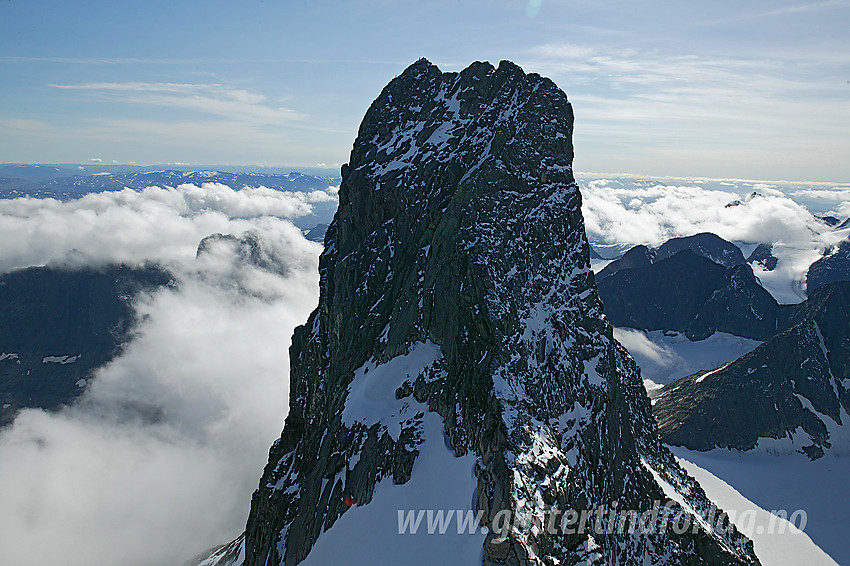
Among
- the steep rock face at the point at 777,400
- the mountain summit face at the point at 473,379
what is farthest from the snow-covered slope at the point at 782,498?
the mountain summit face at the point at 473,379

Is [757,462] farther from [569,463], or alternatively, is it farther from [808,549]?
[569,463]

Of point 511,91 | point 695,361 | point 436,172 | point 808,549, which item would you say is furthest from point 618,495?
point 695,361

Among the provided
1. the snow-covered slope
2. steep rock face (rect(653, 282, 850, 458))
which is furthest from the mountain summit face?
steep rock face (rect(653, 282, 850, 458))

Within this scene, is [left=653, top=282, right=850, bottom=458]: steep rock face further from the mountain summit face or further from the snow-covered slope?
the mountain summit face

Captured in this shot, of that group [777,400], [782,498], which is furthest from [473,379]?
[777,400]

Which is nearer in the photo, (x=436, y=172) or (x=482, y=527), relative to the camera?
(x=482, y=527)

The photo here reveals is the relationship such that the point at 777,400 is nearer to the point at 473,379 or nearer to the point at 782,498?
the point at 782,498

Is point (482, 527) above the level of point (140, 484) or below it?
above
